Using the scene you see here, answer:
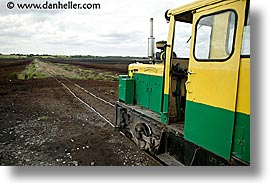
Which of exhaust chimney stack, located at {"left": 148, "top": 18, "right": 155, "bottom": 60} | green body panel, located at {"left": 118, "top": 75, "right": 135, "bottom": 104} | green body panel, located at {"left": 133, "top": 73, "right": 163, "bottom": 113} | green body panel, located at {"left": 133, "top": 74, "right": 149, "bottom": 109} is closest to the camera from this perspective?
exhaust chimney stack, located at {"left": 148, "top": 18, "right": 155, "bottom": 60}

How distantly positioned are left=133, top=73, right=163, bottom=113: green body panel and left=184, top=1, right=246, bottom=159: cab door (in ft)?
3.63

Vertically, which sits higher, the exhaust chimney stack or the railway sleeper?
the exhaust chimney stack

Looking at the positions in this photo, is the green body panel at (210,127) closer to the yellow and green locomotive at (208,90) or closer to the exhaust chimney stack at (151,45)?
the yellow and green locomotive at (208,90)

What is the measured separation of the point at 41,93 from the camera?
9656mm

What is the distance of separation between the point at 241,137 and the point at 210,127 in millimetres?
326

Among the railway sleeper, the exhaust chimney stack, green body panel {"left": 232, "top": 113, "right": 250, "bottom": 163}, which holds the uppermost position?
the exhaust chimney stack

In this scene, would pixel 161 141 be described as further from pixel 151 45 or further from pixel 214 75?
pixel 151 45

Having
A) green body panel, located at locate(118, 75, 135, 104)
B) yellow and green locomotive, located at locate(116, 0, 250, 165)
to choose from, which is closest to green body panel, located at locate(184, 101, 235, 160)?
yellow and green locomotive, located at locate(116, 0, 250, 165)

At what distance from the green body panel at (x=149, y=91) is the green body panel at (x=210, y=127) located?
1059 mm

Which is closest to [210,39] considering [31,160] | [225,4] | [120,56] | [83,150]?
[225,4]

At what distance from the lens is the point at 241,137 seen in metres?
2.30

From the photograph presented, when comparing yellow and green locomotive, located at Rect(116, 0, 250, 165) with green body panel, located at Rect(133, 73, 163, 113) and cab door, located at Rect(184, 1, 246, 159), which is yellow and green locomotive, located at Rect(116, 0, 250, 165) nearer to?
cab door, located at Rect(184, 1, 246, 159)

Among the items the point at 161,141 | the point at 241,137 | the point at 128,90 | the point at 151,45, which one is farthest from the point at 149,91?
the point at 241,137

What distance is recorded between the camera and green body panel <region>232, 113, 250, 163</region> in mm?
Answer: 2285
